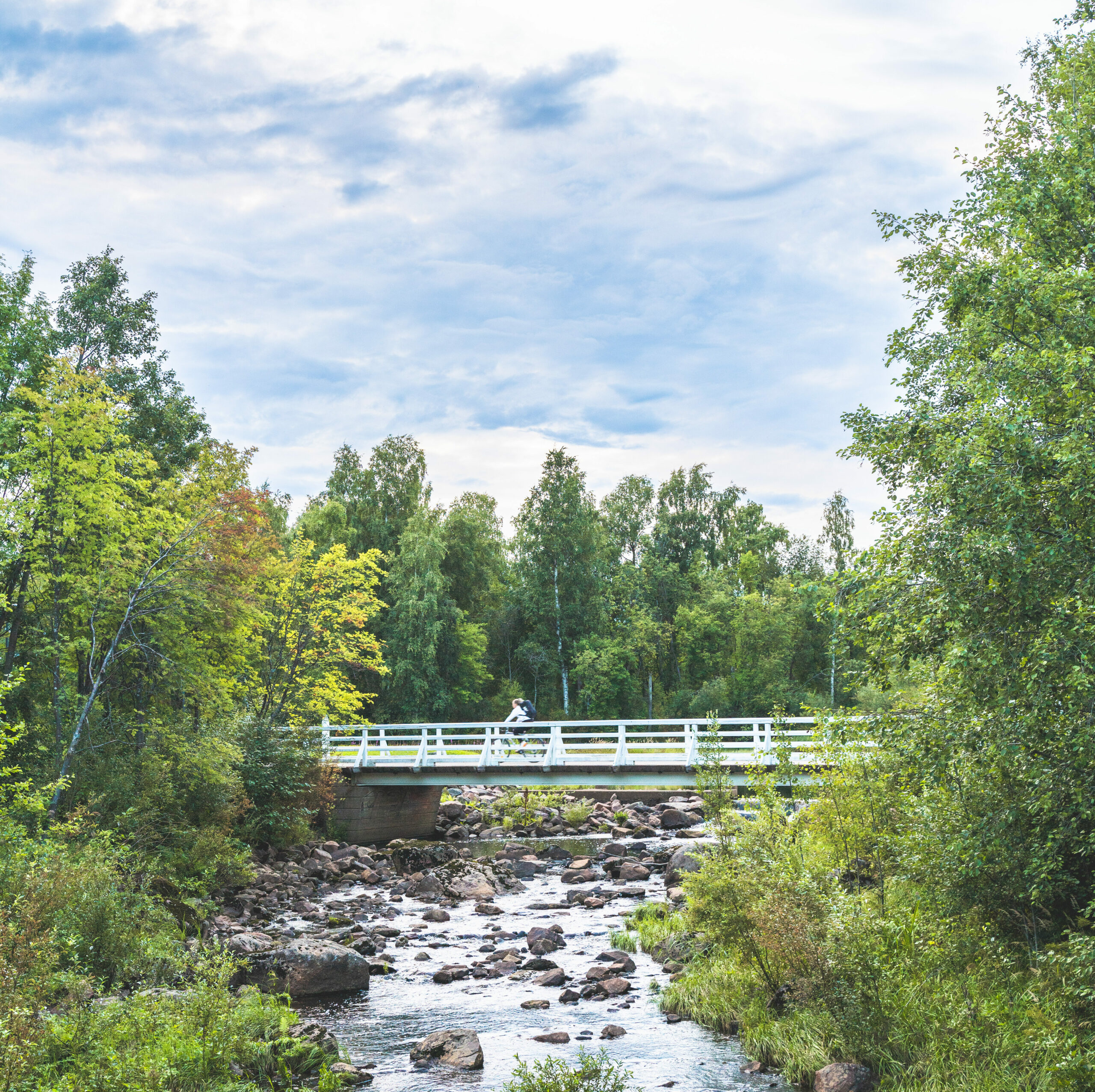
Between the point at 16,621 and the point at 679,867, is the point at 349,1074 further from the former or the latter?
the point at 16,621

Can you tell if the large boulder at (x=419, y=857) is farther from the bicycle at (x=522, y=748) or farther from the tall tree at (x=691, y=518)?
the tall tree at (x=691, y=518)

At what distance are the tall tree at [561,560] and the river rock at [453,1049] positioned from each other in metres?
39.4

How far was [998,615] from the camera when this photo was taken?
725 centimetres

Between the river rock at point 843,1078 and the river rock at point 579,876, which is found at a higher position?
the river rock at point 843,1078

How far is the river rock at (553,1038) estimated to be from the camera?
9945 mm

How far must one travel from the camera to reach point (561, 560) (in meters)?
49.8

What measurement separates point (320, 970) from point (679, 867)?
788 centimetres

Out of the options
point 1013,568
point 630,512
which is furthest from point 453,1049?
point 630,512

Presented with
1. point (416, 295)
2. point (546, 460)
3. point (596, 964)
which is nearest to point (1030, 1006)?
point (596, 964)

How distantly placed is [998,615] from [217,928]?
13447mm

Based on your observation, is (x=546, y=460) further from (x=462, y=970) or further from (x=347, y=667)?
(x=462, y=970)

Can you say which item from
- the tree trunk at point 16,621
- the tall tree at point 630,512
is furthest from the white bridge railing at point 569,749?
the tall tree at point 630,512

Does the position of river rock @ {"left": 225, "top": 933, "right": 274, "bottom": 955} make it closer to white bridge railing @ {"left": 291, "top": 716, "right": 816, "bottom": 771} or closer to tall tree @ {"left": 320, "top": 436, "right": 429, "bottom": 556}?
white bridge railing @ {"left": 291, "top": 716, "right": 816, "bottom": 771}

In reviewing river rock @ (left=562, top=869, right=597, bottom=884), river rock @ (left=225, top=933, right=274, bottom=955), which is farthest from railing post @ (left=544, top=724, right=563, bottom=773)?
river rock @ (left=225, top=933, right=274, bottom=955)
